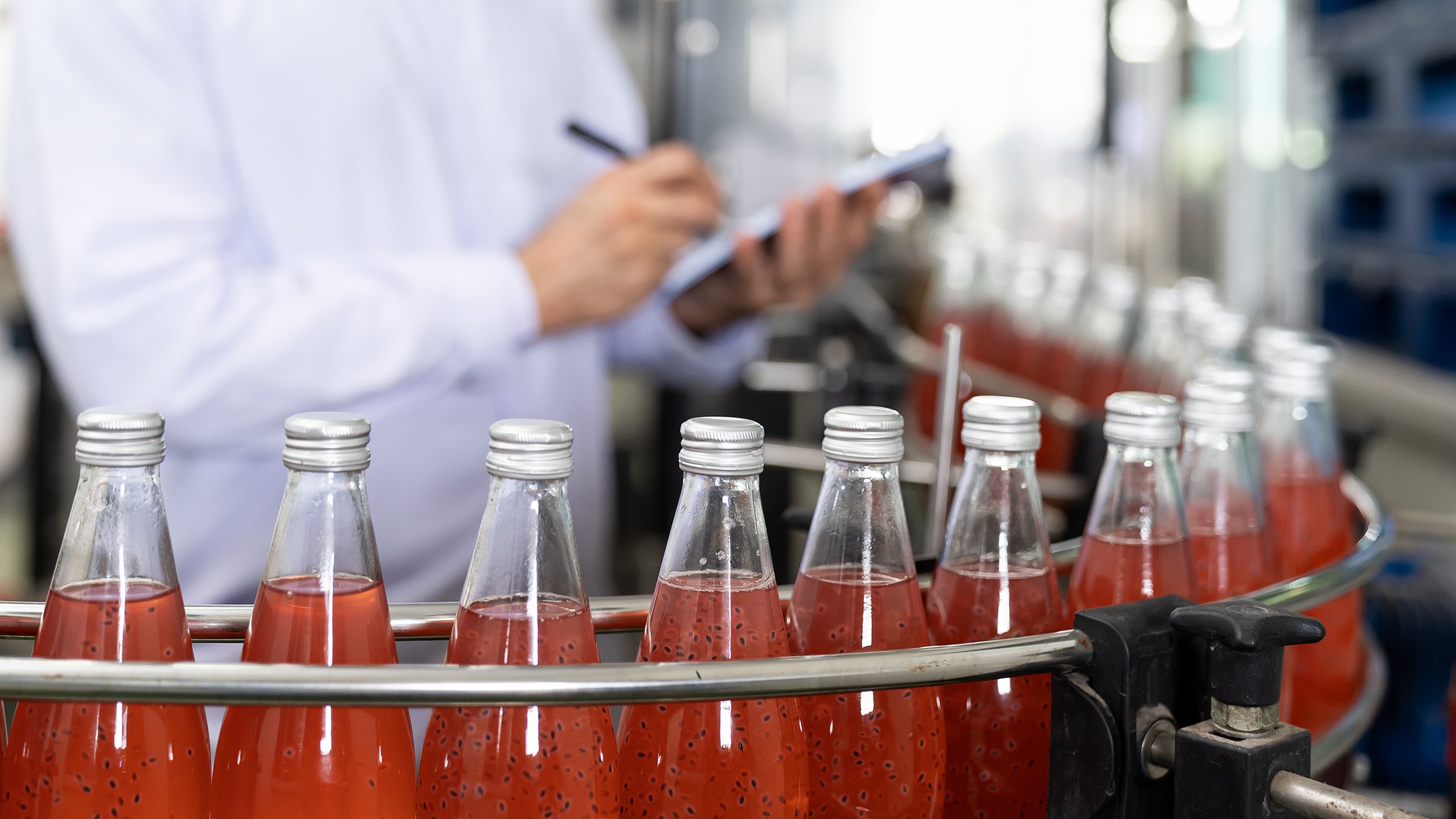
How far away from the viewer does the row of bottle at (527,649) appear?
0.43 m

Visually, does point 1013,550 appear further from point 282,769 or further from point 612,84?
point 612,84

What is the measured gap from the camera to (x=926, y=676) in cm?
41

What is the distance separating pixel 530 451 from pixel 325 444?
0.25ft

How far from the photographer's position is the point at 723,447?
443 mm

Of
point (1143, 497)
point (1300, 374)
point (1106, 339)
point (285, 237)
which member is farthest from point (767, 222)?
point (1143, 497)

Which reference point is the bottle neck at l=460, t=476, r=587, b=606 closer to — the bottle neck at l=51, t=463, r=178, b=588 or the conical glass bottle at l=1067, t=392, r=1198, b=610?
the bottle neck at l=51, t=463, r=178, b=588

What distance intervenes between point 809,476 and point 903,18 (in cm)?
323

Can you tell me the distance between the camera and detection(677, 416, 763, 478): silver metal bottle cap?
1.45 feet

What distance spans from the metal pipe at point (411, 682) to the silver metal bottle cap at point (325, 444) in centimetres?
8

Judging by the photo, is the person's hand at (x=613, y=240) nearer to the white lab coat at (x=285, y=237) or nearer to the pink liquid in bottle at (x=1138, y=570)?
the white lab coat at (x=285, y=237)

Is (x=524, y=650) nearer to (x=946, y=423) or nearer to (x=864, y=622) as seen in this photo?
(x=864, y=622)

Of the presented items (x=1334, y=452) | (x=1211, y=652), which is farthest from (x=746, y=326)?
(x=1211, y=652)

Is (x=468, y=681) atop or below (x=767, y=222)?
below

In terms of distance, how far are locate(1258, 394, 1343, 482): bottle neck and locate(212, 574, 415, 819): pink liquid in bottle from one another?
0.53 metres
